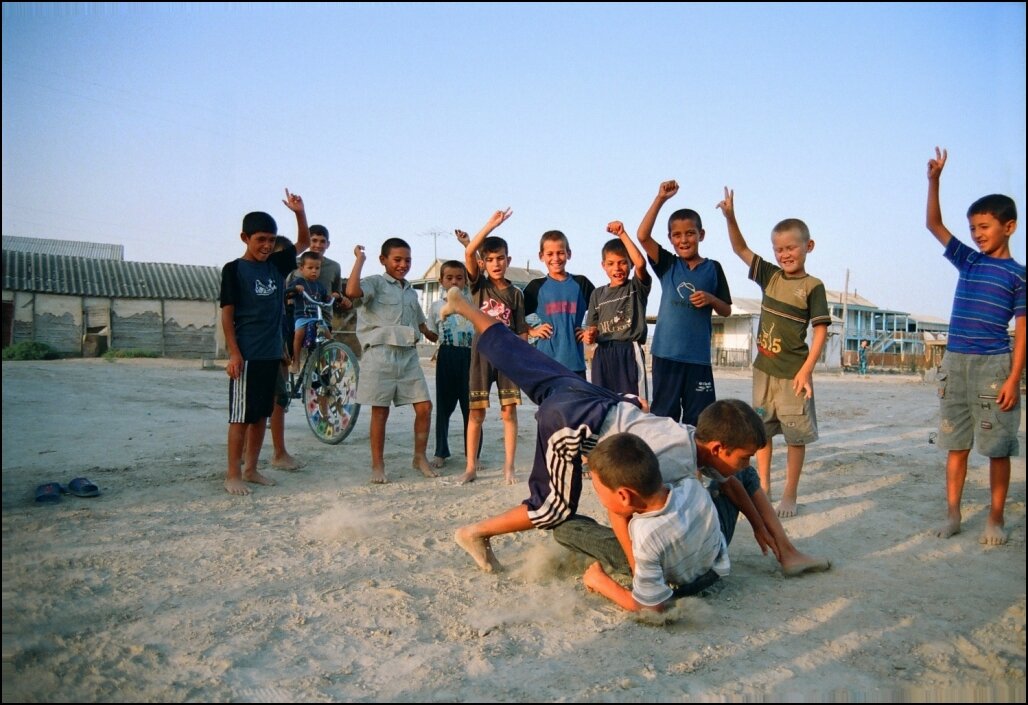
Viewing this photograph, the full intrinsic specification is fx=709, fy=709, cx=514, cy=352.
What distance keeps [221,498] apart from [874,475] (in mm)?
4383

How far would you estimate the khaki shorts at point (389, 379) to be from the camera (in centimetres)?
493

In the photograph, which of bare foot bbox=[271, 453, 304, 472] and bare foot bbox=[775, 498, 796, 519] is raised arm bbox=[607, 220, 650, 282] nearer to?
bare foot bbox=[775, 498, 796, 519]

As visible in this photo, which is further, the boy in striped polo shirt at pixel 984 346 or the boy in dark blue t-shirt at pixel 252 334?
the boy in dark blue t-shirt at pixel 252 334

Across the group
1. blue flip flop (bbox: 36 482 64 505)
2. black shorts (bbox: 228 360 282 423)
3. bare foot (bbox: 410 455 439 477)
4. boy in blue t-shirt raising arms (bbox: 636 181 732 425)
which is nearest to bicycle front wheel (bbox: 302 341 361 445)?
bare foot (bbox: 410 455 439 477)

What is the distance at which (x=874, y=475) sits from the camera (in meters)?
5.09

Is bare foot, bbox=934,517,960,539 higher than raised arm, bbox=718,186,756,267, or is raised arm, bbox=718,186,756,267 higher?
raised arm, bbox=718,186,756,267

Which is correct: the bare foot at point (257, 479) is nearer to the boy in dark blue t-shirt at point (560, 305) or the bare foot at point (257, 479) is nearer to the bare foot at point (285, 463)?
the bare foot at point (285, 463)

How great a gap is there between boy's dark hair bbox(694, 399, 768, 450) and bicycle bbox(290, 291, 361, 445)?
11.3 ft

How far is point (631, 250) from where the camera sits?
172 inches

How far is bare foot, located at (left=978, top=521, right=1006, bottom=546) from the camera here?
3.50 meters

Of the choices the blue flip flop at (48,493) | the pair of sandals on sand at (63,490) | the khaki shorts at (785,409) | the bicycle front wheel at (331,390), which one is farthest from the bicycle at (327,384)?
the khaki shorts at (785,409)

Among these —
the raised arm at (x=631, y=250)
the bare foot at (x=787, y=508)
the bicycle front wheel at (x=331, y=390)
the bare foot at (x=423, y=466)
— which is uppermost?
the raised arm at (x=631, y=250)

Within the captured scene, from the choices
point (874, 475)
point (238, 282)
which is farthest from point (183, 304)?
point (874, 475)

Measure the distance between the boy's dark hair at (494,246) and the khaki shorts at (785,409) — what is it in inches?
75.8
